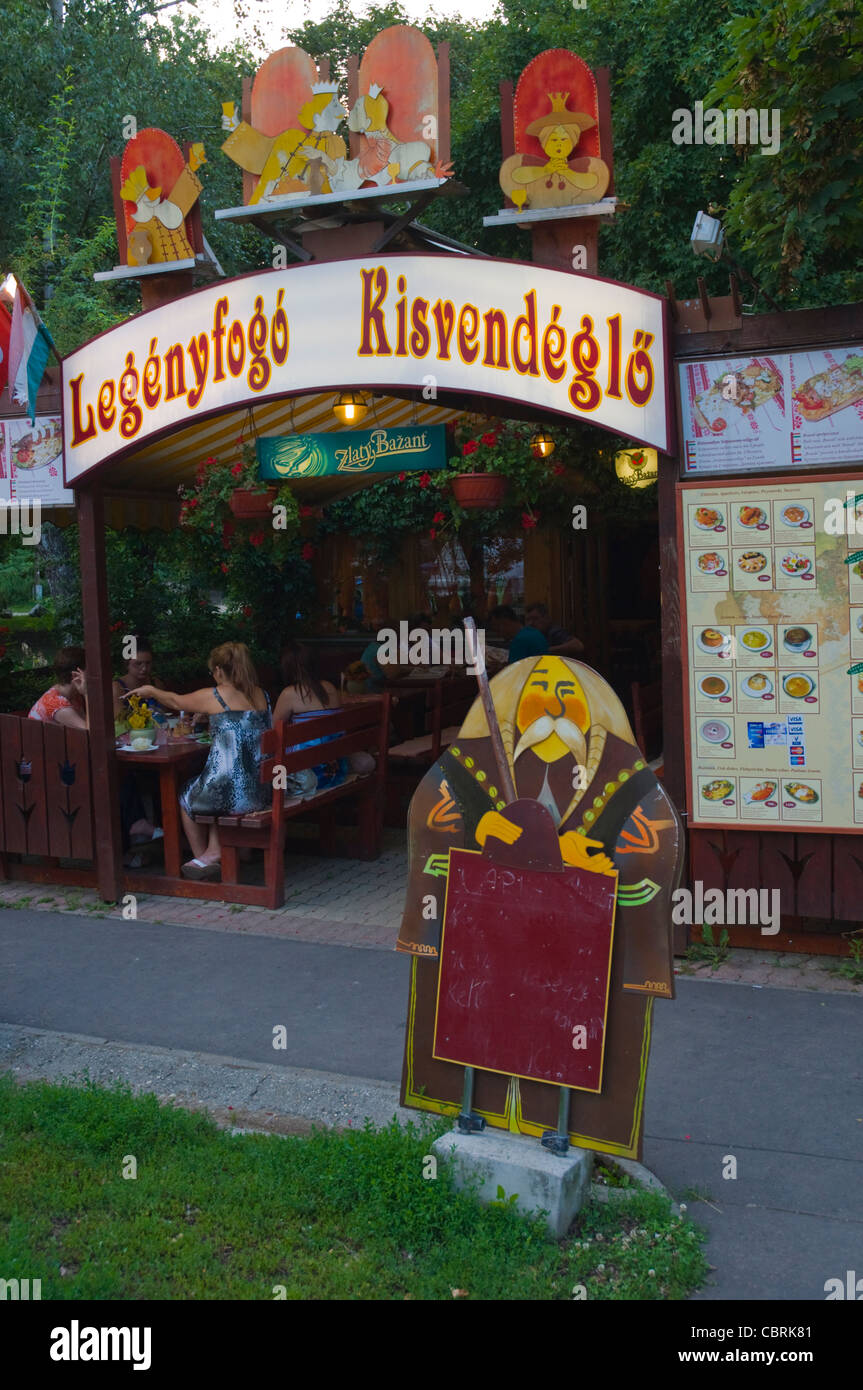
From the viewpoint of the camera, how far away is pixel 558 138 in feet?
20.1

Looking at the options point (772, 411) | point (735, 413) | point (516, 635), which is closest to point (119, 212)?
point (735, 413)

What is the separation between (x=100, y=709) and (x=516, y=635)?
17.5 feet

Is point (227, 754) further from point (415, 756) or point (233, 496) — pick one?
point (415, 756)

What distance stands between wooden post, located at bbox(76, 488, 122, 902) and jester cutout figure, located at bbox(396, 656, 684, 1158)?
4.12 m

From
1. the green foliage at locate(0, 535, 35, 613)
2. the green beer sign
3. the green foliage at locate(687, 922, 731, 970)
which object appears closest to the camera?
the green foliage at locate(687, 922, 731, 970)

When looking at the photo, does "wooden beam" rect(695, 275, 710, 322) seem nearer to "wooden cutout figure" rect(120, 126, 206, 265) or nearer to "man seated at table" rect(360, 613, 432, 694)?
"wooden cutout figure" rect(120, 126, 206, 265)

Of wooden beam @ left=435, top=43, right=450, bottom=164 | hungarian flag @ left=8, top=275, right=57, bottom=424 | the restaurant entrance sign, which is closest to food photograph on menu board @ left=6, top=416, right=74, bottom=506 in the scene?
hungarian flag @ left=8, top=275, right=57, bottom=424

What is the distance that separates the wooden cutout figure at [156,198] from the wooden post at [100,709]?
155 cm

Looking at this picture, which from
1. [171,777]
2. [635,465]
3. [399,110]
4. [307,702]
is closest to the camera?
[399,110]

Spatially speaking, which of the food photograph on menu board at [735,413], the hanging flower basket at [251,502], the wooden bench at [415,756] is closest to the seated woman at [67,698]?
the hanging flower basket at [251,502]

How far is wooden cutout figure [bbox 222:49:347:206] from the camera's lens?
6.52m

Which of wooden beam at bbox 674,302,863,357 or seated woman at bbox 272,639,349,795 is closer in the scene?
wooden beam at bbox 674,302,863,357

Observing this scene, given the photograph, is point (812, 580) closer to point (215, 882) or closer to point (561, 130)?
point (561, 130)
